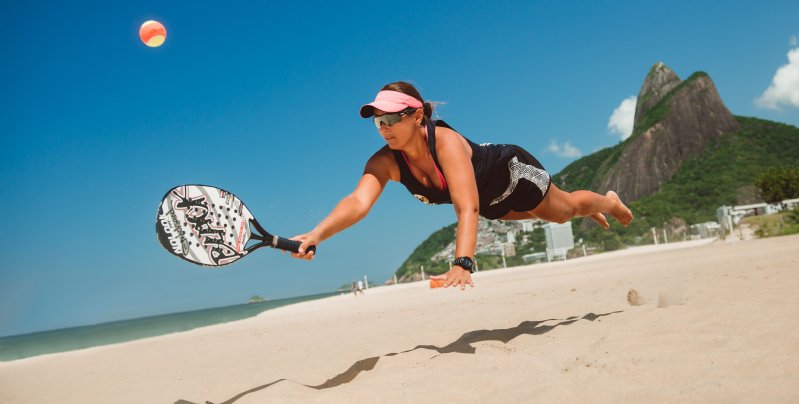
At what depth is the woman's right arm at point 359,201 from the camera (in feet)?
13.8

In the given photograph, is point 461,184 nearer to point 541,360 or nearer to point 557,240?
point 541,360

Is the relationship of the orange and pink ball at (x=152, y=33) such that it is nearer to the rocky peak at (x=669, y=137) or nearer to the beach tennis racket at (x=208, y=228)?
the beach tennis racket at (x=208, y=228)

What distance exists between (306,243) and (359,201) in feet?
2.38

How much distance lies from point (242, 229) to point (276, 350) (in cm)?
364

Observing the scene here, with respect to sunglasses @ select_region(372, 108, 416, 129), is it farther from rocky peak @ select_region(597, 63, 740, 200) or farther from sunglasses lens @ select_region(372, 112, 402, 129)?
rocky peak @ select_region(597, 63, 740, 200)

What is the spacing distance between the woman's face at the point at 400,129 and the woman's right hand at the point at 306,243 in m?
0.97

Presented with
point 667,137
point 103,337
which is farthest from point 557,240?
point 667,137

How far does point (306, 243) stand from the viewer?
4082mm

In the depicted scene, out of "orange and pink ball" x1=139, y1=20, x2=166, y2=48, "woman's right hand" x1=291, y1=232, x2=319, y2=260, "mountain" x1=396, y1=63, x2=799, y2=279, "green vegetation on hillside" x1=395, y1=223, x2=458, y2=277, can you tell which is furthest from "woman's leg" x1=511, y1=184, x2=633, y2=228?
"green vegetation on hillside" x1=395, y1=223, x2=458, y2=277

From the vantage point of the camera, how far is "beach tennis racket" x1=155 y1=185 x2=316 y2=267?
3.96 m

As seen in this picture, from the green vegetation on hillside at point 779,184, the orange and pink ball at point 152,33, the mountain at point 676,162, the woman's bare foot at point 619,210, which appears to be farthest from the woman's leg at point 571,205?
the green vegetation on hillside at point 779,184

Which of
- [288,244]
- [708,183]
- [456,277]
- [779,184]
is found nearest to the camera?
[456,277]

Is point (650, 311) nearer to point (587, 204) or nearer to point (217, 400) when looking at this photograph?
point (587, 204)

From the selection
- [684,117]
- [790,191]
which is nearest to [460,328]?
[790,191]
